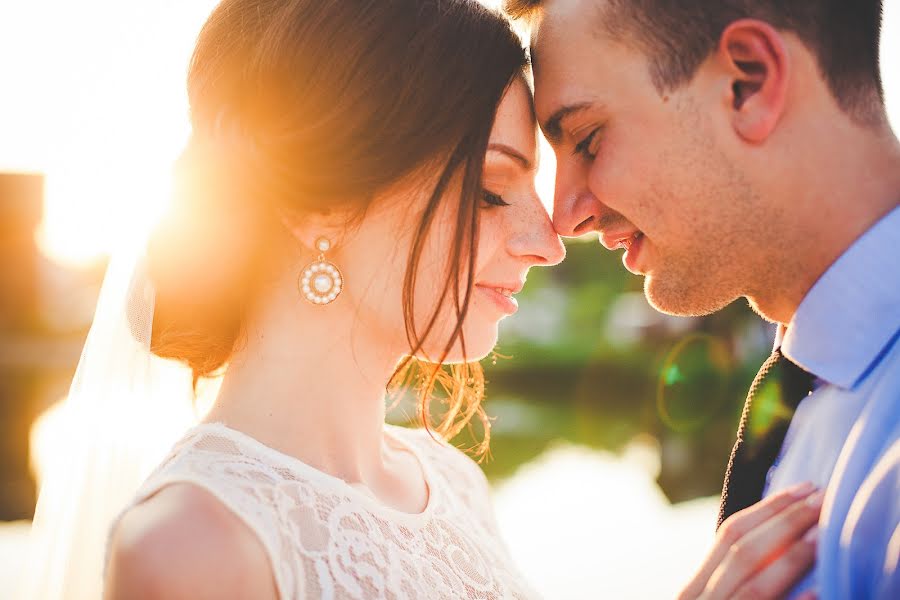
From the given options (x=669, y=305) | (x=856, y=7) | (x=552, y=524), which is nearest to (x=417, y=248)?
(x=669, y=305)

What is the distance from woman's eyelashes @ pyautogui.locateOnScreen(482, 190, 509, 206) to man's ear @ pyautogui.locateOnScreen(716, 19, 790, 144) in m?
0.63

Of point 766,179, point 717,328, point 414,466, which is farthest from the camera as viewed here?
point 717,328

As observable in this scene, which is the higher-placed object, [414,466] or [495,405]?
[414,466]

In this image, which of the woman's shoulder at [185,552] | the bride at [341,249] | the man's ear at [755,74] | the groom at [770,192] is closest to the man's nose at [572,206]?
the groom at [770,192]

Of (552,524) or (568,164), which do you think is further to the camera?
(552,524)

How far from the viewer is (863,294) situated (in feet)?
6.11

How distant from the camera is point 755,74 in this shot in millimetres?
2090

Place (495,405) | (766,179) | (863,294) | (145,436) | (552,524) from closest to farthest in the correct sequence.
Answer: (863,294)
(766,179)
(145,436)
(552,524)
(495,405)

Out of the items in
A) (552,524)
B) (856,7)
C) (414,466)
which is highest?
(856,7)

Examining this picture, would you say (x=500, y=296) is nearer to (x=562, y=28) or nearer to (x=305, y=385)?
(x=305, y=385)

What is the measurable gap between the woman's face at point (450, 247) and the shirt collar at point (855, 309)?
763 mm

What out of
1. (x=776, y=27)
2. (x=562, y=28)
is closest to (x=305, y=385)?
(x=562, y=28)

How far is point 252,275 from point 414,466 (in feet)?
2.76

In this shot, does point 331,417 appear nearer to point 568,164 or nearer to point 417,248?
point 417,248
